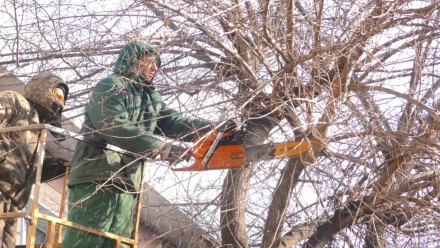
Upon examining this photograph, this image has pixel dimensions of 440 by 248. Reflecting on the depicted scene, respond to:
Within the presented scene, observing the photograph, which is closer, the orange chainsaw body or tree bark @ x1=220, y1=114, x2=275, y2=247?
the orange chainsaw body

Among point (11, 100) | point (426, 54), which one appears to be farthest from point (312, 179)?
point (11, 100)

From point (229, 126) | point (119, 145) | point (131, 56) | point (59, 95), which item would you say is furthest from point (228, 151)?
point (59, 95)

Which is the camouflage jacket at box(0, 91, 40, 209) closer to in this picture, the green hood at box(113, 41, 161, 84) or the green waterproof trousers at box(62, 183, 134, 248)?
the green waterproof trousers at box(62, 183, 134, 248)

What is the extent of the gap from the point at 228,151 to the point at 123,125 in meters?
0.98

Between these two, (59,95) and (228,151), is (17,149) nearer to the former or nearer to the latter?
(59,95)

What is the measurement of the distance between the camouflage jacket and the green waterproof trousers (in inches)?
15.1

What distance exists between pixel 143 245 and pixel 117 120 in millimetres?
2420

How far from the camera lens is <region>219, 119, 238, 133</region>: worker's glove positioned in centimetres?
599

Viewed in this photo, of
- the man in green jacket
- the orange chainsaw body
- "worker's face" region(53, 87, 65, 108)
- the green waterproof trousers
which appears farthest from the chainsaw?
"worker's face" region(53, 87, 65, 108)

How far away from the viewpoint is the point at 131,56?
616 centimetres

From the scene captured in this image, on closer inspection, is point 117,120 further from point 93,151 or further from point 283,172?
point 283,172

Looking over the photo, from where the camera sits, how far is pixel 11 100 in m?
5.85

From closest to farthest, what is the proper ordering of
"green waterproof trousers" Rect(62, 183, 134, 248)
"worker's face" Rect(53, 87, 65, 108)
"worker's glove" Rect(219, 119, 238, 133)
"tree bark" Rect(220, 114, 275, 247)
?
"green waterproof trousers" Rect(62, 183, 134, 248) < "worker's glove" Rect(219, 119, 238, 133) < "worker's face" Rect(53, 87, 65, 108) < "tree bark" Rect(220, 114, 275, 247)

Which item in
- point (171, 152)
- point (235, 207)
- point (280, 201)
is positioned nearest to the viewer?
point (171, 152)
